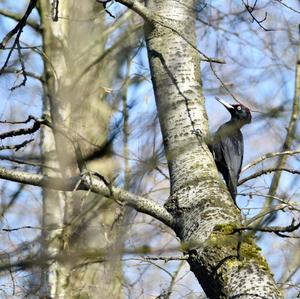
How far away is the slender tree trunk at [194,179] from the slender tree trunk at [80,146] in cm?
37

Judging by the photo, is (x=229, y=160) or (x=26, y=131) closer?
(x=26, y=131)

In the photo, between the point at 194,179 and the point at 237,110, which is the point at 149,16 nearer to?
the point at 194,179

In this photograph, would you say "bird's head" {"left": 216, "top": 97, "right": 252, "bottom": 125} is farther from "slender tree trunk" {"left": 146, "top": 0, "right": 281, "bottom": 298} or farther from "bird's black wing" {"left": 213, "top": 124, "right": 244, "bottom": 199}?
"slender tree trunk" {"left": 146, "top": 0, "right": 281, "bottom": 298}

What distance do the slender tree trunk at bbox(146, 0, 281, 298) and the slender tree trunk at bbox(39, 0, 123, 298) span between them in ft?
1.20

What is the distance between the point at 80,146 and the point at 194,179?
0.69 meters

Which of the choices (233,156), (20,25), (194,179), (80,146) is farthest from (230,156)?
(80,146)

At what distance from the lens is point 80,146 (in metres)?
3.15

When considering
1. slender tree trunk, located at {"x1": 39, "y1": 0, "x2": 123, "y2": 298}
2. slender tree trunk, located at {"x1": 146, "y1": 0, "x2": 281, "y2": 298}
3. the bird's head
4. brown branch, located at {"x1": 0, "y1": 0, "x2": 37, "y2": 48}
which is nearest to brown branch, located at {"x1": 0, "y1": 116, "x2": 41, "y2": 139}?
slender tree trunk, located at {"x1": 39, "y1": 0, "x2": 123, "y2": 298}

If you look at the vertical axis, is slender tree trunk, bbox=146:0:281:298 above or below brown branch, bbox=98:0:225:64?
below

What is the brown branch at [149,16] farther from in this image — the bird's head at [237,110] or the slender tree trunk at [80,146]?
the bird's head at [237,110]

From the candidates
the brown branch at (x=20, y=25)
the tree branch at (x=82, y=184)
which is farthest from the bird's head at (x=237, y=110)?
the tree branch at (x=82, y=184)

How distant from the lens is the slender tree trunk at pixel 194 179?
2.98 meters

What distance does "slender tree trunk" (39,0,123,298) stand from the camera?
8.54ft

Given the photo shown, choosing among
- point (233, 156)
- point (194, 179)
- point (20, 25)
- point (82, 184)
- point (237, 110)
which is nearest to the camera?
point (82, 184)
